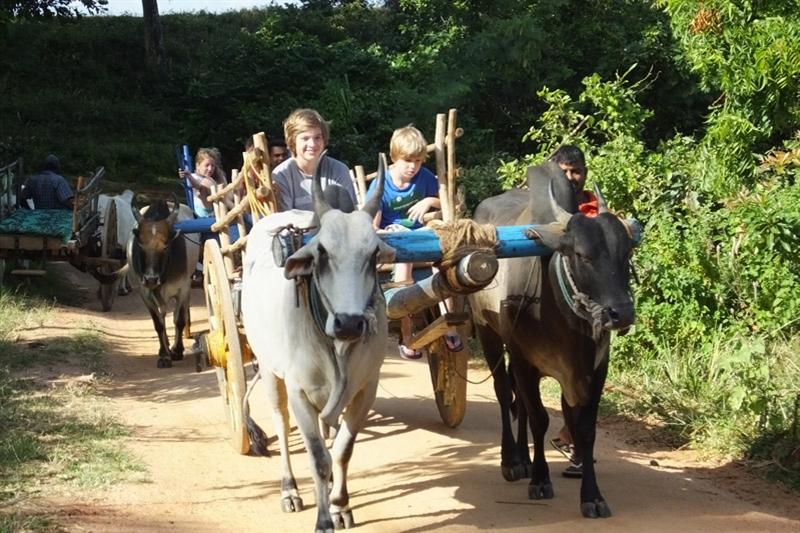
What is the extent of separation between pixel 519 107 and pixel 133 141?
1111cm

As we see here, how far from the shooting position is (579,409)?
581 centimetres

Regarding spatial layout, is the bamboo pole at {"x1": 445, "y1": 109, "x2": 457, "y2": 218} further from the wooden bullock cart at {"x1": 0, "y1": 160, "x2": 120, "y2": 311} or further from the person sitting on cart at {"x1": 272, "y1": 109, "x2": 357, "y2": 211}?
the wooden bullock cart at {"x1": 0, "y1": 160, "x2": 120, "y2": 311}

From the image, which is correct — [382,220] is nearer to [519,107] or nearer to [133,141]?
[519,107]

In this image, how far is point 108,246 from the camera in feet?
47.4

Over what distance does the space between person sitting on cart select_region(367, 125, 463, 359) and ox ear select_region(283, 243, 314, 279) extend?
5.18 feet

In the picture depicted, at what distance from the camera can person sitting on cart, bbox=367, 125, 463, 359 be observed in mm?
6605

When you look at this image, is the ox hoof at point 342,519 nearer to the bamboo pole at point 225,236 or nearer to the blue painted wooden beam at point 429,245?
the blue painted wooden beam at point 429,245

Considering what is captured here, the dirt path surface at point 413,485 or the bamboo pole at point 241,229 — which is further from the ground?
the bamboo pole at point 241,229

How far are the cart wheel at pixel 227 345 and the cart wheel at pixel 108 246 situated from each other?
285 inches

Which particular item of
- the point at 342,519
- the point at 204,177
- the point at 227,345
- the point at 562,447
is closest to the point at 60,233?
the point at 204,177

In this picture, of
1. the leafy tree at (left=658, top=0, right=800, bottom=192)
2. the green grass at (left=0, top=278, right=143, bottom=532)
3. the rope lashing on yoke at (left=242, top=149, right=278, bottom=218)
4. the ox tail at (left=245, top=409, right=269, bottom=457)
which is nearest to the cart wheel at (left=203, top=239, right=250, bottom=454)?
the ox tail at (left=245, top=409, right=269, bottom=457)

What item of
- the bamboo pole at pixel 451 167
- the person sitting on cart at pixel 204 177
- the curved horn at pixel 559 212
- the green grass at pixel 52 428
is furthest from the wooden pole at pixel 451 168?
the person sitting on cart at pixel 204 177

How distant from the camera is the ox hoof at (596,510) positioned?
5574 millimetres

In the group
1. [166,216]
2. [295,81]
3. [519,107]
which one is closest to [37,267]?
[166,216]
